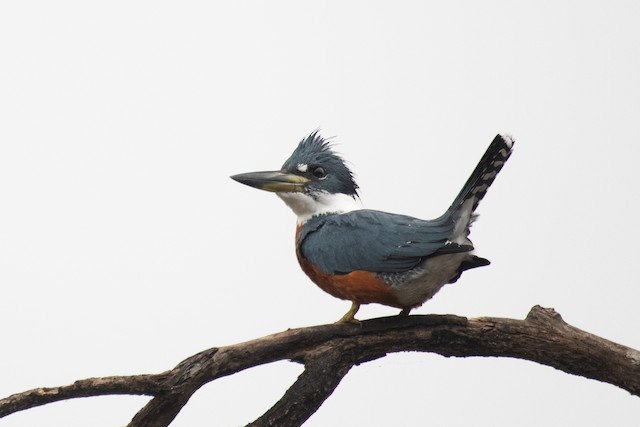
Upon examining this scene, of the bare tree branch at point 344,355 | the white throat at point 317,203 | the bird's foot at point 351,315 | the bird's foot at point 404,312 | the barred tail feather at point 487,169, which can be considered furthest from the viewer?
the white throat at point 317,203

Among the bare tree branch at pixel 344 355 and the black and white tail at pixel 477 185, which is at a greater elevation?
the black and white tail at pixel 477 185

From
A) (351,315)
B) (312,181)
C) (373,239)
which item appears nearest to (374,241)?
(373,239)

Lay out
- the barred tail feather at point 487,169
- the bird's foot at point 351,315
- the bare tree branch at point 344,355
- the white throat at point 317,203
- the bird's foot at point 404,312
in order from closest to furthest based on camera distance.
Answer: the bare tree branch at point 344,355
the barred tail feather at point 487,169
the bird's foot at point 351,315
the bird's foot at point 404,312
the white throat at point 317,203

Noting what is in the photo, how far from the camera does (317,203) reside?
4066 millimetres

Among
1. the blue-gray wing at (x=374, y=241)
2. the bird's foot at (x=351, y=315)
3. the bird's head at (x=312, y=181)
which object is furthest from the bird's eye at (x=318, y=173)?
the bird's foot at (x=351, y=315)

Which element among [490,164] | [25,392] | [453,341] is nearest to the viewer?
[25,392]

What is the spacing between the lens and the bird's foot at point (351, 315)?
3.83 m

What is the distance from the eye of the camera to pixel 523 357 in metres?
4.08

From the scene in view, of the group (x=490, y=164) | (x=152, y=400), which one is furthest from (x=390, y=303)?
(x=152, y=400)

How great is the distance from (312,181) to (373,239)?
41 cm

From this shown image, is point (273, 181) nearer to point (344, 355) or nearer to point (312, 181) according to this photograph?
point (312, 181)

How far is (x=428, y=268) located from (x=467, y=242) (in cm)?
19

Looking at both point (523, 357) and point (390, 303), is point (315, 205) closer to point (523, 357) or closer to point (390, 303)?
point (390, 303)

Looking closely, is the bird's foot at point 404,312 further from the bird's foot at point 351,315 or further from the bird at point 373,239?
the bird's foot at point 351,315
